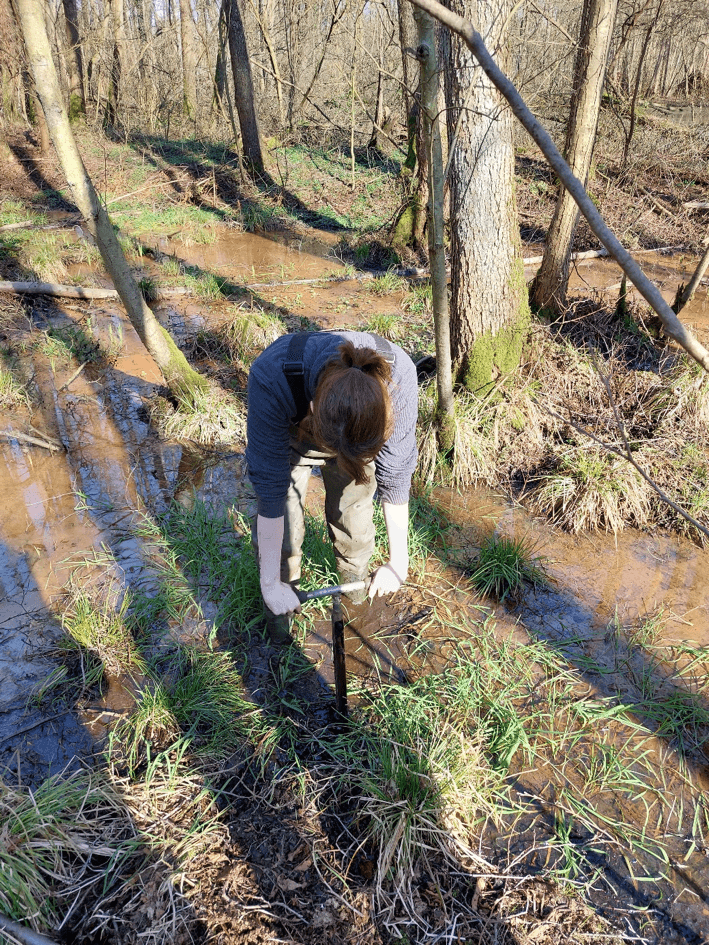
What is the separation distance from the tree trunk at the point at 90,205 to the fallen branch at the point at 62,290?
270 centimetres

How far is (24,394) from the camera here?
5.10 meters

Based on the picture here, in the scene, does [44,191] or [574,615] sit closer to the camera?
[574,615]

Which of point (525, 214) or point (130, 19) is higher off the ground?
point (130, 19)

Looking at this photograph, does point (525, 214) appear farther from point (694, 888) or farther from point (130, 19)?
point (130, 19)

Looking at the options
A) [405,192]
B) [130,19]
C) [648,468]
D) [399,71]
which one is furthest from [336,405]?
[130,19]

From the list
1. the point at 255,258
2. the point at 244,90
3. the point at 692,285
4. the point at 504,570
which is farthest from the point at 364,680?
the point at 244,90

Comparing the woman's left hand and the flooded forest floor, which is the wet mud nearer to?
the flooded forest floor

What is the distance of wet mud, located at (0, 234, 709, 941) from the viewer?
2.68 m

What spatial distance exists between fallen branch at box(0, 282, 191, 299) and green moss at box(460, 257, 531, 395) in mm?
4449

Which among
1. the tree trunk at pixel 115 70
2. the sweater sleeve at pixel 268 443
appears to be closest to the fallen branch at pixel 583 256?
the sweater sleeve at pixel 268 443

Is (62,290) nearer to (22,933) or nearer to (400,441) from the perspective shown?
(400,441)

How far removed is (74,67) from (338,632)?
18046 mm

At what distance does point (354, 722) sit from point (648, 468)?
2.80 metres

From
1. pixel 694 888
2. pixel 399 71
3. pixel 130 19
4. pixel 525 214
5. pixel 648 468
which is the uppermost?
pixel 130 19
